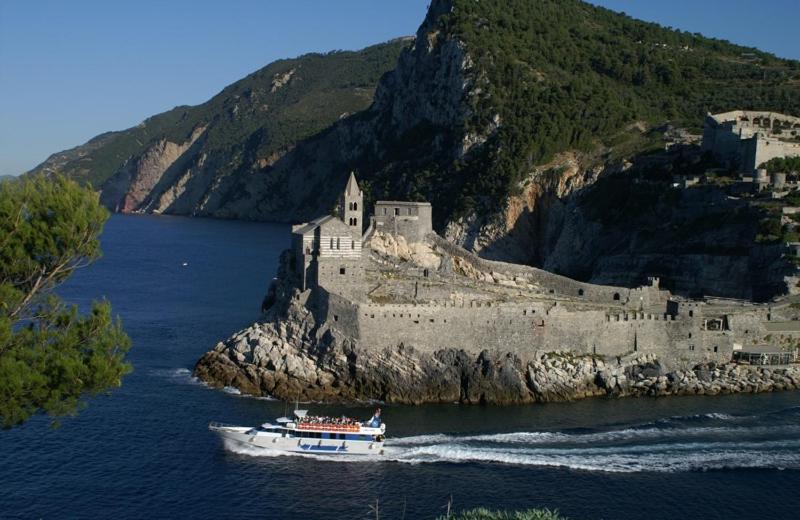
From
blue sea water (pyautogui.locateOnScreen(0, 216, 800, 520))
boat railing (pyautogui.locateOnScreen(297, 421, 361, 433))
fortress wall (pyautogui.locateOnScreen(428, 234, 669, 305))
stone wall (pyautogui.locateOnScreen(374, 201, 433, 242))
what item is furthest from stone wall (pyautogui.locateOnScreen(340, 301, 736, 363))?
stone wall (pyautogui.locateOnScreen(374, 201, 433, 242))

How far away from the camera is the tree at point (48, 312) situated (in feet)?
76.3

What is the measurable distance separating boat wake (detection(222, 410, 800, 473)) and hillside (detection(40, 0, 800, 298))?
20330 mm

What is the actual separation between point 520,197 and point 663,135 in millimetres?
16405

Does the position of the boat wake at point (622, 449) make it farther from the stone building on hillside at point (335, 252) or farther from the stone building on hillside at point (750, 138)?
the stone building on hillside at point (750, 138)

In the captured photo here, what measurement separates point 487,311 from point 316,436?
14182mm

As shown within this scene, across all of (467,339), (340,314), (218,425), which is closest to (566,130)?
(467,339)

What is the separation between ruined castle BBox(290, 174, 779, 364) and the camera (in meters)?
50.3

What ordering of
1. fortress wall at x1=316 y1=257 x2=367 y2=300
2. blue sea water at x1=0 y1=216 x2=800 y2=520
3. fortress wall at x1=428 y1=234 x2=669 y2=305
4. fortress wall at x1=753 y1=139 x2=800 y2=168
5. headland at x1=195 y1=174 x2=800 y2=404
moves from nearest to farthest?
blue sea water at x1=0 y1=216 x2=800 y2=520 → headland at x1=195 y1=174 x2=800 y2=404 → fortress wall at x1=316 y1=257 x2=367 y2=300 → fortress wall at x1=428 y1=234 x2=669 y2=305 → fortress wall at x1=753 y1=139 x2=800 y2=168

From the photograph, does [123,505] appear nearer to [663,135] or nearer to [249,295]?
[249,295]

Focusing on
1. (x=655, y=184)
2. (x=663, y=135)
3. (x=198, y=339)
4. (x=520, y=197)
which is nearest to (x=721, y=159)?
(x=655, y=184)

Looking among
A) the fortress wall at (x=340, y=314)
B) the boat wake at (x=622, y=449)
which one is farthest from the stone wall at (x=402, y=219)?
the boat wake at (x=622, y=449)

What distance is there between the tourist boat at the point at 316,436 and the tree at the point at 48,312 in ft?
55.1

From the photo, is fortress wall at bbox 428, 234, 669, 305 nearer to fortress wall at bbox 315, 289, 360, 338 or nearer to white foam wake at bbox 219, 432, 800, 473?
fortress wall at bbox 315, 289, 360, 338

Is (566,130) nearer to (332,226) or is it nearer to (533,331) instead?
(533,331)
